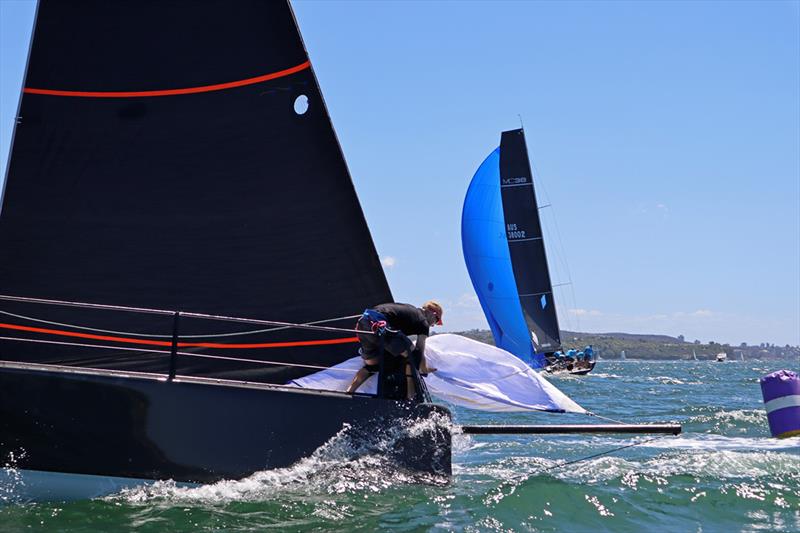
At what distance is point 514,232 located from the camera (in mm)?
34469

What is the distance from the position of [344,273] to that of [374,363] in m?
0.87

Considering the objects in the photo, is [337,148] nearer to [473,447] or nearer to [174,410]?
[174,410]

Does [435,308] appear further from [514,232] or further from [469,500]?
[514,232]

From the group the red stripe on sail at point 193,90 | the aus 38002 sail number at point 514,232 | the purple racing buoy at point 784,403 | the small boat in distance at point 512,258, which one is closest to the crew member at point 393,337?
the red stripe on sail at point 193,90

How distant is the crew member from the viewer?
284 inches

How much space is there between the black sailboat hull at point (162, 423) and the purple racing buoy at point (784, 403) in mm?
3806

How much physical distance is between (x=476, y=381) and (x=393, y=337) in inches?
38.1

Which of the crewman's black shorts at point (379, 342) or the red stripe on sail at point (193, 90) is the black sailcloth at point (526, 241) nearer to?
the red stripe on sail at point (193, 90)

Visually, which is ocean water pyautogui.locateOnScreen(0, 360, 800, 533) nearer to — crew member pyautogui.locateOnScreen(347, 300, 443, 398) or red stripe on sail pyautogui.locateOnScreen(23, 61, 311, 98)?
crew member pyautogui.locateOnScreen(347, 300, 443, 398)

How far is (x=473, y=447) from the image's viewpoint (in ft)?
36.3

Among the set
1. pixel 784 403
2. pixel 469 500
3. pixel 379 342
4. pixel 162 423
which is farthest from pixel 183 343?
pixel 784 403

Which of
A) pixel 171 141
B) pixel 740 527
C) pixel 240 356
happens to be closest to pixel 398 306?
pixel 240 356

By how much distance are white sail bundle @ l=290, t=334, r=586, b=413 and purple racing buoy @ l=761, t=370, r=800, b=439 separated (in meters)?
2.19

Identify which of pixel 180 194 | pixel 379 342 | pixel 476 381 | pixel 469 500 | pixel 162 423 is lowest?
pixel 469 500
